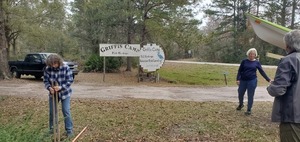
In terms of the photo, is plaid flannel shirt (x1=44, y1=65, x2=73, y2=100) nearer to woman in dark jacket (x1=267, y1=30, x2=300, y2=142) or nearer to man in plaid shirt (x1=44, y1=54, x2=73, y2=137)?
man in plaid shirt (x1=44, y1=54, x2=73, y2=137)

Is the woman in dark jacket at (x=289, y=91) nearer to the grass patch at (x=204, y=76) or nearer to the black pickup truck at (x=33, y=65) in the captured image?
the black pickup truck at (x=33, y=65)

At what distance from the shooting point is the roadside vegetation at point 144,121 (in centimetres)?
532

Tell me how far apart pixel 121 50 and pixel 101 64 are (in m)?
8.63

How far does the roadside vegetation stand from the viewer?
532 cm

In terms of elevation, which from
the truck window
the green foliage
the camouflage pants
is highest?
the truck window

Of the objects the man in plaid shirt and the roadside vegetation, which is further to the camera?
the roadside vegetation

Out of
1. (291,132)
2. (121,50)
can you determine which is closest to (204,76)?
(121,50)

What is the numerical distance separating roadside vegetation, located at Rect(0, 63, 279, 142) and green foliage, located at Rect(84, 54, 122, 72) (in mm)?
14651

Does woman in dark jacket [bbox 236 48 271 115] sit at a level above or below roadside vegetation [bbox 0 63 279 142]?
above

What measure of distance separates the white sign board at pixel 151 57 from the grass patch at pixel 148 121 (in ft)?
22.8

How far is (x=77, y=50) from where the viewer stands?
110 ft

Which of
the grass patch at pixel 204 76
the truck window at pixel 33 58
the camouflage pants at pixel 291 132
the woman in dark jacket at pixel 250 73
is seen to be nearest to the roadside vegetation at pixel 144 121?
the woman in dark jacket at pixel 250 73

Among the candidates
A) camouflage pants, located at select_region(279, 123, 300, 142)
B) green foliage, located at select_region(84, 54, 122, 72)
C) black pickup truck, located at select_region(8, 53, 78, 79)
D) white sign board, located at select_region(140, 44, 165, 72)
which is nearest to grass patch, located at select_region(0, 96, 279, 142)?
camouflage pants, located at select_region(279, 123, 300, 142)

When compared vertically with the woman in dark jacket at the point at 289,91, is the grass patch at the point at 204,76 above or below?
below
